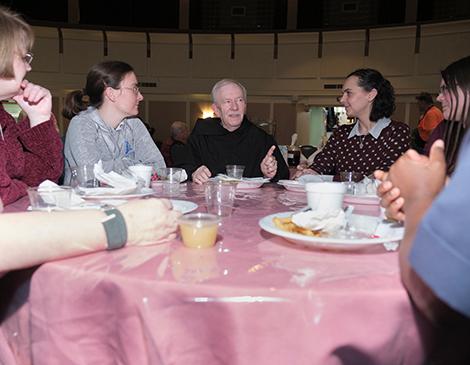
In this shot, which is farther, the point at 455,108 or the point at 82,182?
the point at 455,108

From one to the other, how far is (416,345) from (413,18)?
433 inches

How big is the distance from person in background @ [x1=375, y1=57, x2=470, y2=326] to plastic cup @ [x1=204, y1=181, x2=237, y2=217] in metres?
0.54

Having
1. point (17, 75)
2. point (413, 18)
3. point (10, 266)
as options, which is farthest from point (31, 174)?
point (413, 18)

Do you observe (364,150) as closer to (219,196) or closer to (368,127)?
(368,127)

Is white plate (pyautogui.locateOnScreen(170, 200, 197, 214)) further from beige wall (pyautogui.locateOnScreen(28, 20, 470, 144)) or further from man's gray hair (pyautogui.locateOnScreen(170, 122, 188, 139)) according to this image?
beige wall (pyautogui.locateOnScreen(28, 20, 470, 144))

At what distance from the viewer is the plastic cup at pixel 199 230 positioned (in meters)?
0.86

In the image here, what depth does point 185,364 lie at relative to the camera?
68 cm

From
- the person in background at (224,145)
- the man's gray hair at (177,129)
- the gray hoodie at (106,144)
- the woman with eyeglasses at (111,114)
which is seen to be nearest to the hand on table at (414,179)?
the gray hoodie at (106,144)

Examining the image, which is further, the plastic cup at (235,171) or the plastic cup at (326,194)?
the plastic cup at (235,171)

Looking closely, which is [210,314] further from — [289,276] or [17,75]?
[17,75]

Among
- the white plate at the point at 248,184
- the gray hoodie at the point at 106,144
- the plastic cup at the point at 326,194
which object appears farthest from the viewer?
the gray hoodie at the point at 106,144

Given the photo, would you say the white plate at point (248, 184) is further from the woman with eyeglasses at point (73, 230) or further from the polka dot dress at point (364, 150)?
the polka dot dress at point (364, 150)

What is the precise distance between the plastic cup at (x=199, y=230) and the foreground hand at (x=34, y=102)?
124 cm

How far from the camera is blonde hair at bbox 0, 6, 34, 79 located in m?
1.31
